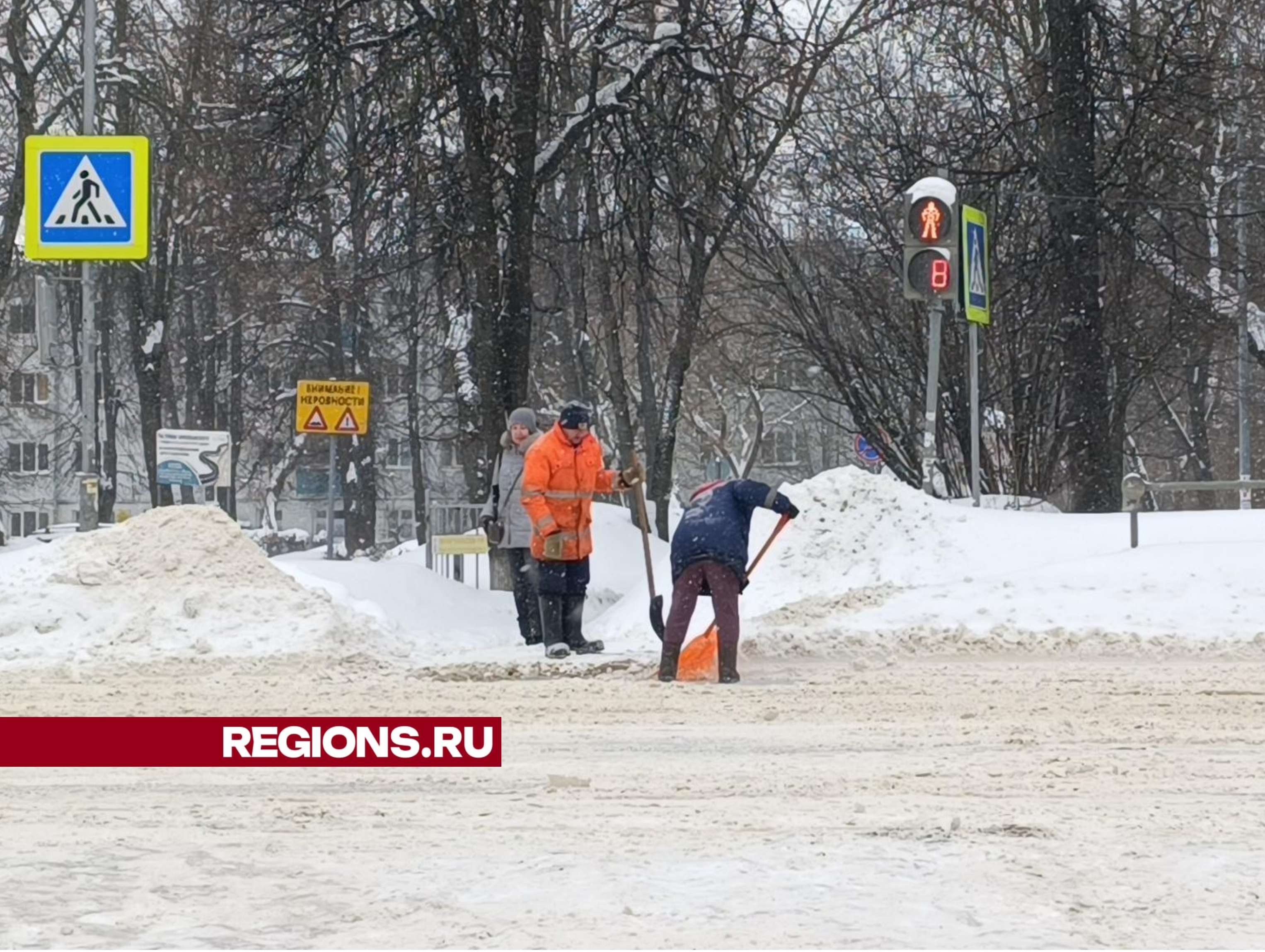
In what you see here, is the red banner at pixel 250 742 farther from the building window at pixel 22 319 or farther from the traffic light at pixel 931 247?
the building window at pixel 22 319

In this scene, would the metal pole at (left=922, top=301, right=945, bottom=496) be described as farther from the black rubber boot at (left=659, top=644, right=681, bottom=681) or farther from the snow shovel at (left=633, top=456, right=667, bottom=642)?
the black rubber boot at (left=659, top=644, right=681, bottom=681)

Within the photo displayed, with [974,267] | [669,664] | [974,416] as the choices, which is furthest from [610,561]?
[669,664]

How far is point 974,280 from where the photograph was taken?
16.0 m

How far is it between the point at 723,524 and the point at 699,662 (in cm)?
86

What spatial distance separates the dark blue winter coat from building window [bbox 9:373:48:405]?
29505mm

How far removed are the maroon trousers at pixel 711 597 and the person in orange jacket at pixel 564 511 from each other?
4.11ft

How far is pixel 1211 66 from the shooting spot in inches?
779

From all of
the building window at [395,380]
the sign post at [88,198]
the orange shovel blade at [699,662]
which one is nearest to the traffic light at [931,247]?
the orange shovel blade at [699,662]

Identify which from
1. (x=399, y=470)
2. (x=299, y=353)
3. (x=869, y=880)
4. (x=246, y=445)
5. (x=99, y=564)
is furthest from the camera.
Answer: (x=399, y=470)

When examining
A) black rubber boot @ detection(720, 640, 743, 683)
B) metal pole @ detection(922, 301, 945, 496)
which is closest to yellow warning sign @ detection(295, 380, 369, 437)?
metal pole @ detection(922, 301, 945, 496)

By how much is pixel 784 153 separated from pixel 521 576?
15.8m

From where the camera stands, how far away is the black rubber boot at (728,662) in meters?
11.9

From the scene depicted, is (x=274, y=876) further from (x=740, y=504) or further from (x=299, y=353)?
A: (x=299, y=353)

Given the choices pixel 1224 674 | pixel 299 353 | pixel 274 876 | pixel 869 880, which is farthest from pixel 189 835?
pixel 299 353
